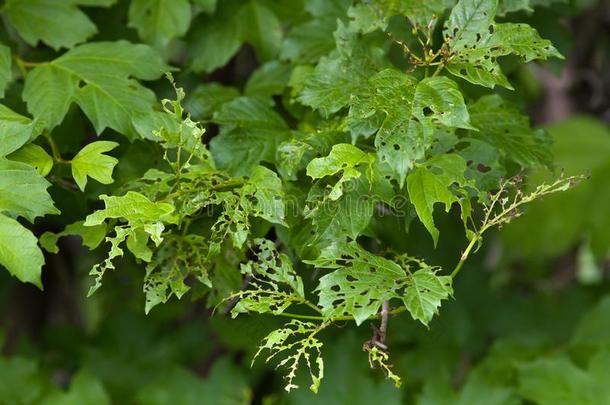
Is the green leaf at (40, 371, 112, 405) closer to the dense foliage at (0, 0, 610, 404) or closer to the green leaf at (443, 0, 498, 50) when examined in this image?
the dense foliage at (0, 0, 610, 404)

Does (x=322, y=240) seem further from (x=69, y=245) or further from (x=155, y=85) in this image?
(x=69, y=245)

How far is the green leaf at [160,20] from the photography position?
1.39 m

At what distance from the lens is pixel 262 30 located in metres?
1.50

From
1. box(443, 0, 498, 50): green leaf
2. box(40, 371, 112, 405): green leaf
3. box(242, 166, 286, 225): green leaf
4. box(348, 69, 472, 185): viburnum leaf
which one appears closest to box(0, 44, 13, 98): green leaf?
box(242, 166, 286, 225): green leaf

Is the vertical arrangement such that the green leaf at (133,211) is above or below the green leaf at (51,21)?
below

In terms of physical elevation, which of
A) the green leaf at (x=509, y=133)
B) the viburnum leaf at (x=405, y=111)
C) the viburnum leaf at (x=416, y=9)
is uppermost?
the viburnum leaf at (x=416, y=9)

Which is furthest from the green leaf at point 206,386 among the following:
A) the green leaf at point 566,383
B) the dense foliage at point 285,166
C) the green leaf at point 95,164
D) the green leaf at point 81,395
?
the green leaf at point 95,164

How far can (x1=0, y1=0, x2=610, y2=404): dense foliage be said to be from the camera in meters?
0.96

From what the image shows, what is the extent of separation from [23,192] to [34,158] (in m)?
0.10

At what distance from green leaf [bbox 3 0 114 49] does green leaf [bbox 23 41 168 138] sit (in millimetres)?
64

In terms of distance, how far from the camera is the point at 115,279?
7.00 feet

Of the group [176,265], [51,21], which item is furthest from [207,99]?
[176,265]

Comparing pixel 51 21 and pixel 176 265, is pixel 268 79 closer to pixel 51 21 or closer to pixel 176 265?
pixel 51 21

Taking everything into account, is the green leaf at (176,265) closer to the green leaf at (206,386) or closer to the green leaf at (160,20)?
the green leaf at (160,20)
